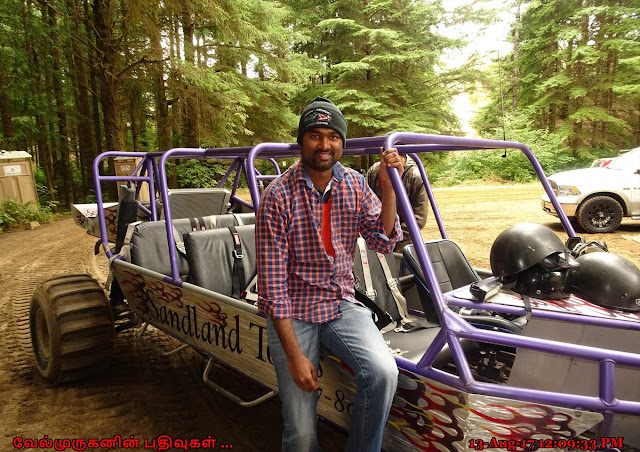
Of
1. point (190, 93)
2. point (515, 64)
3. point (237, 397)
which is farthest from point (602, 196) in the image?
point (515, 64)

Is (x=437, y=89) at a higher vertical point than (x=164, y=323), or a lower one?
higher

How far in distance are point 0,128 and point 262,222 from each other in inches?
698

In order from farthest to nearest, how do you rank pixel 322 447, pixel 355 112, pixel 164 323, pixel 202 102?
pixel 355 112 → pixel 202 102 → pixel 164 323 → pixel 322 447

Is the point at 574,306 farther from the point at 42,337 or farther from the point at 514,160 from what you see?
the point at 514,160

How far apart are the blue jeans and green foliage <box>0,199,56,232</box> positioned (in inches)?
456

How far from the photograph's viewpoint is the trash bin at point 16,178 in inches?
442

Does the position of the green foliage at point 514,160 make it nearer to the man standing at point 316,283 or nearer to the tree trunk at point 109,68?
the tree trunk at point 109,68

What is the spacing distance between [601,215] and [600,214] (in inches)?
1.0

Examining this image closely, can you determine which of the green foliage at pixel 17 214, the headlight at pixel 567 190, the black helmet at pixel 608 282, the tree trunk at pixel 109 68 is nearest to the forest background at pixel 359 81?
the tree trunk at pixel 109 68

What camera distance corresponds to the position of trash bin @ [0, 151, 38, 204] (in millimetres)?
11219

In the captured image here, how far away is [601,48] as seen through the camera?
58.3 feet

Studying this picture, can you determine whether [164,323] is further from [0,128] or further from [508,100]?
[508,100]

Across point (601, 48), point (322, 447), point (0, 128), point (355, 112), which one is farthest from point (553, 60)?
point (0, 128)

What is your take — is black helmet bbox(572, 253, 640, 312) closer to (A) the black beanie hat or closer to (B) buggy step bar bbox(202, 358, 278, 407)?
(A) the black beanie hat
